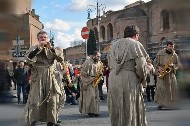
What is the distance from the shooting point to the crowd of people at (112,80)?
447 centimetres

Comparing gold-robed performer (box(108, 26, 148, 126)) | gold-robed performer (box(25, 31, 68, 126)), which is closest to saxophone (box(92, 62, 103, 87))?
gold-robed performer (box(25, 31, 68, 126))

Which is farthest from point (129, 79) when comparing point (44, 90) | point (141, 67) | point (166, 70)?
point (166, 70)

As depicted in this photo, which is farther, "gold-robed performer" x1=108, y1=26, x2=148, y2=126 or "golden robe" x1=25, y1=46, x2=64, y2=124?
"golden robe" x1=25, y1=46, x2=64, y2=124

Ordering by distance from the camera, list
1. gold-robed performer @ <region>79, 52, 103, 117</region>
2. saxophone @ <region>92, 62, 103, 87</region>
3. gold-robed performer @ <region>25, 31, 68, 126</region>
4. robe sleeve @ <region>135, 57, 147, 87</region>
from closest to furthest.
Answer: robe sleeve @ <region>135, 57, 147, 87</region> → gold-robed performer @ <region>25, 31, 68, 126</region> → gold-robed performer @ <region>79, 52, 103, 117</region> → saxophone @ <region>92, 62, 103, 87</region>

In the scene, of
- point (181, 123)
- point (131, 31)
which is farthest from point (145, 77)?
point (181, 123)

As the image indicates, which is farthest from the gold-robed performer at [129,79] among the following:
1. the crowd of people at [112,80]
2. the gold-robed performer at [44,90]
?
the gold-robed performer at [44,90]

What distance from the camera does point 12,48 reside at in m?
1.42

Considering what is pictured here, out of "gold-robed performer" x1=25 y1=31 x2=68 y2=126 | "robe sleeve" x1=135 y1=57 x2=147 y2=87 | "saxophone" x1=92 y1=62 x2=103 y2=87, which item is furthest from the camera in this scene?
"saxophone" x1=92 y1=62 x2=103 y2=87

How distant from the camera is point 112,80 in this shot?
4.64 metres

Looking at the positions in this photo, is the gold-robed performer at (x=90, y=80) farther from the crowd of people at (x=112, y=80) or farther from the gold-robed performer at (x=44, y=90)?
the gold-robed performer at (x=44, y=90)

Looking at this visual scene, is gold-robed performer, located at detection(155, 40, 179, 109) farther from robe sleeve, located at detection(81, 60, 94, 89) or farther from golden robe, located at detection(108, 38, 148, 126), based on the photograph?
golden robe, located at detection(108, 38, 148, 126)

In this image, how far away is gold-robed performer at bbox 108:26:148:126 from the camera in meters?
4.43

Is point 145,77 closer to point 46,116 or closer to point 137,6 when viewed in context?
point 46,116

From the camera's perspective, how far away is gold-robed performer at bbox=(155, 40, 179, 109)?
9.78m
